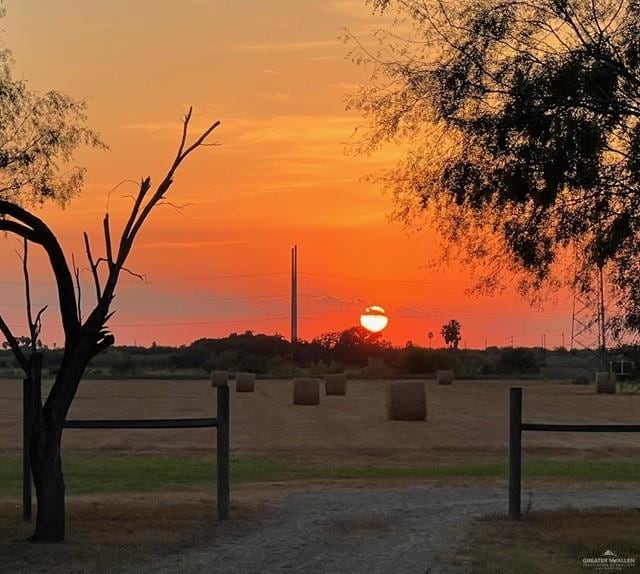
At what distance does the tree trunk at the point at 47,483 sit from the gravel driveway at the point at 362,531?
4.70 feet

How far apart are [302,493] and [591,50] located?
721cm

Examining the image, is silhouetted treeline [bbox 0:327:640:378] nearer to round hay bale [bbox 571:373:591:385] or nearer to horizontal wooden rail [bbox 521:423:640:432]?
round hay bale [bbox 571:373:591:385]

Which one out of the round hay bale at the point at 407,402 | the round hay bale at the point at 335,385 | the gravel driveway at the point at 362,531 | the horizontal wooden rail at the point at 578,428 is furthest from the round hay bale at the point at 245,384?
the horizontal wooden rail at the point at 578,428

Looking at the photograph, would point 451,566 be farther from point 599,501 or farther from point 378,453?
point 378,453

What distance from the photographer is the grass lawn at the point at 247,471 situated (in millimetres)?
18484

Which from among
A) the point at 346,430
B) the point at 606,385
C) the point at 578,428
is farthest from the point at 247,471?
the point at 606,385

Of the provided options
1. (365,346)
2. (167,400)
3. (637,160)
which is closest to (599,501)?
(637,160)

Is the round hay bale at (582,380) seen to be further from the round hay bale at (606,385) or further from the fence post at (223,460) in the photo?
the fence post at (223,460)

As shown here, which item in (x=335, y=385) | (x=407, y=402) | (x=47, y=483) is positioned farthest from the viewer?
(x=335, y=385)

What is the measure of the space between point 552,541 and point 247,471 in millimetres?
10211

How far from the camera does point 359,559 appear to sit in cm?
1056

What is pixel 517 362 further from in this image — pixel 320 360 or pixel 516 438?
pixel 516 438

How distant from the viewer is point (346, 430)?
34.1 meters

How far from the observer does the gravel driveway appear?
10.3 meters
